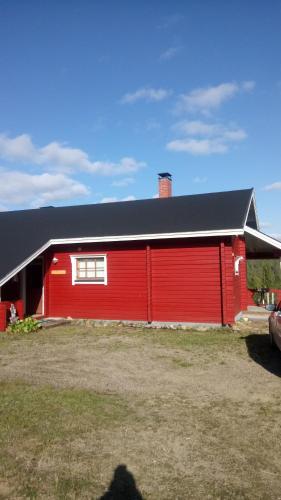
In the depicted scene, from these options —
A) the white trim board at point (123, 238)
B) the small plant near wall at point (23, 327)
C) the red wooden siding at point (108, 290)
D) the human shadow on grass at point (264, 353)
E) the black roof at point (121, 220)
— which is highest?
the black roof at point (121, 220)

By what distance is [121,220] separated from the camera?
15.6 metres

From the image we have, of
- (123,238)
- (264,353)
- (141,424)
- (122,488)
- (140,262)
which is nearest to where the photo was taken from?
(122,488)

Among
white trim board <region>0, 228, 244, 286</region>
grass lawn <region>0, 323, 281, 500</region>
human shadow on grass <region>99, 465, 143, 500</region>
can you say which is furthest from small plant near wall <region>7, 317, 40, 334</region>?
human shadow on grass <region>99, 465, 143, 500</region>

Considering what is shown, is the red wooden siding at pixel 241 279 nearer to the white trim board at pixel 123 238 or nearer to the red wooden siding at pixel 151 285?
the red wooden siding at pixel 151 285

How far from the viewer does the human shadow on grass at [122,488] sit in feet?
11.9

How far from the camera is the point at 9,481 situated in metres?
3.86

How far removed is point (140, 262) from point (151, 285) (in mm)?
881

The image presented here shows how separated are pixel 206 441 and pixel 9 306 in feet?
32.9

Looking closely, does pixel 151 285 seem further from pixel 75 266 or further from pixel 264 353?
pixel 264 353

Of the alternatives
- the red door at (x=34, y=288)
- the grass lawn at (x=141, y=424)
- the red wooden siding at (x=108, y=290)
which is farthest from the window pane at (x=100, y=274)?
the grass lawn at (x=141, y=424)

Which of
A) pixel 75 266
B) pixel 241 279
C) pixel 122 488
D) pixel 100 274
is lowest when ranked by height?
pixel 122 488

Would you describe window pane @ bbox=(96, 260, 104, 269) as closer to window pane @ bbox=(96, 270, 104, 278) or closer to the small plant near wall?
window pane @ bbox=(96, 270, 104, 278)

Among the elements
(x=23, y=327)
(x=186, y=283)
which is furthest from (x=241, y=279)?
(x=23, y=327)

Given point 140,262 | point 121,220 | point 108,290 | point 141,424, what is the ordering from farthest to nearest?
1. point 121,220
2. point 108,290
3. point 140,262
4. point 141,424
